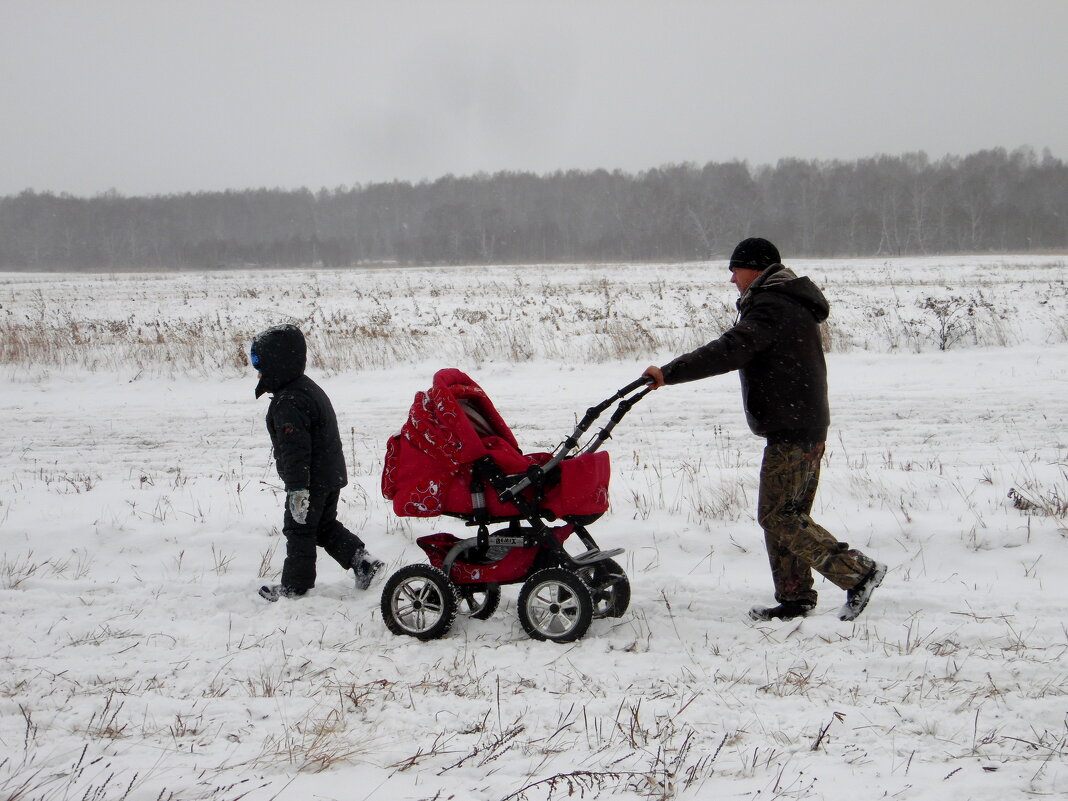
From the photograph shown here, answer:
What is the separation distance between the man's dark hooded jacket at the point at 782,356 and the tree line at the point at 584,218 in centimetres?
6950

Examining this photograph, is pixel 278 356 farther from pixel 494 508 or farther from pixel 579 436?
pixel 579 436

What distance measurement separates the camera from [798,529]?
413cm

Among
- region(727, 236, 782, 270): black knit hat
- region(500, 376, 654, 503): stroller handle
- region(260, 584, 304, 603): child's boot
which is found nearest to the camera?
region(500, 376, 654, 503): stroller handle

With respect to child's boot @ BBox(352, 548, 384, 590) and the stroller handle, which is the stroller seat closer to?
the stroller handle

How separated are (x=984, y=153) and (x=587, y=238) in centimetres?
5856

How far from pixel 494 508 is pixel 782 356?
1.76 metres

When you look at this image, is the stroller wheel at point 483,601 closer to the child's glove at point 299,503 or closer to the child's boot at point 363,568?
the child's boot at point 363,568

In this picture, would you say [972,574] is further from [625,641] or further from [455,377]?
[455,377]

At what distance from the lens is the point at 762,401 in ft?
13.5

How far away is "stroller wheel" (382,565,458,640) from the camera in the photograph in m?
4.17

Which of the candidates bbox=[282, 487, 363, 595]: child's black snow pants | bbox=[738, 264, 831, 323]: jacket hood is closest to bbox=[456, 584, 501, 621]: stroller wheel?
bbox=[282, 487, 363, 595]: child's black snow pants

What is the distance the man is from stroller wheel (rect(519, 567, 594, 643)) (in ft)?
3.53

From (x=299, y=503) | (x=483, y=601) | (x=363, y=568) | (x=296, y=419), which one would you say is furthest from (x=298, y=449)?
(x=483, y=601)

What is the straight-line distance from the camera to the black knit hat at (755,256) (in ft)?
14.0
